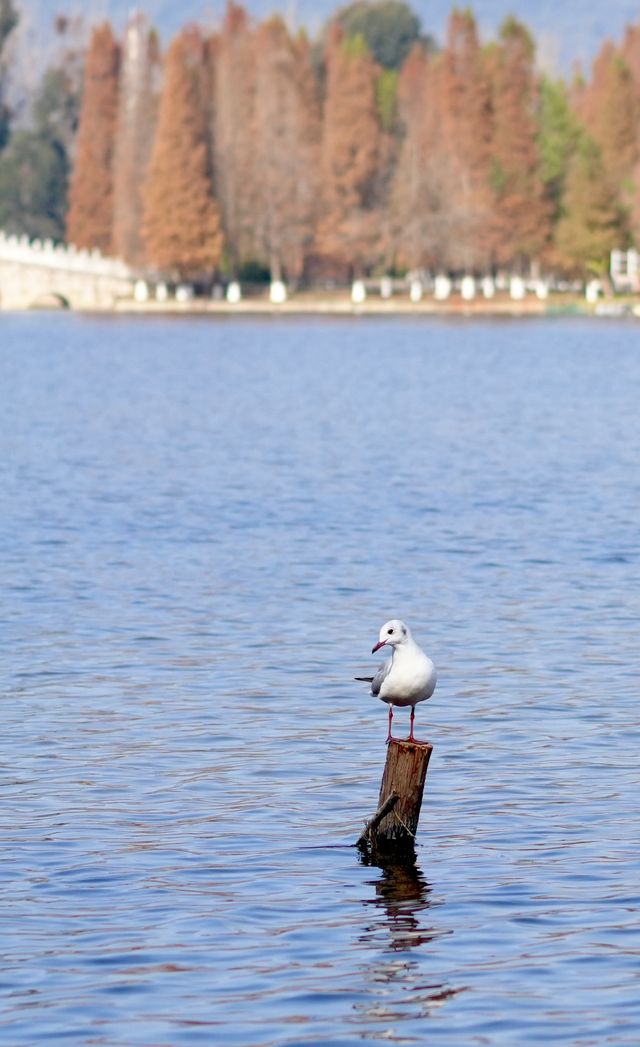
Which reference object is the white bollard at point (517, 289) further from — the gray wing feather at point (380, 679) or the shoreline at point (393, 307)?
the gray wing feather at point (380, 679)

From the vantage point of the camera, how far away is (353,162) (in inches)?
5007

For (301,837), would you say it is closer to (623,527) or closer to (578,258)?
(623,527)

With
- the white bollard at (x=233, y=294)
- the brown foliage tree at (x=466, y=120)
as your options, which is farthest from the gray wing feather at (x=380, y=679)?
the white bollard at (x=233, y=294)

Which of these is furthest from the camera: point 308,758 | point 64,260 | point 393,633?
point 64,260

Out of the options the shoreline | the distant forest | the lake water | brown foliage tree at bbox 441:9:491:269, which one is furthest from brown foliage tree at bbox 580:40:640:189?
the lake water

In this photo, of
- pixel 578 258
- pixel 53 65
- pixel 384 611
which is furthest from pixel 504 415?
pixel 53 65

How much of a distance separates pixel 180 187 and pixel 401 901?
361ft

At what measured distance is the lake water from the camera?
428 inches

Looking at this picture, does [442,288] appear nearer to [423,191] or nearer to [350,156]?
[423,191]

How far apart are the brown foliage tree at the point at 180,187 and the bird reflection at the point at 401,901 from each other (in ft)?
354

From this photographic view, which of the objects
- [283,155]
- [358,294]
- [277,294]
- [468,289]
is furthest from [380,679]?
[283,155]

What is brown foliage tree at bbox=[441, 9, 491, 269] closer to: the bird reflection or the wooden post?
the wooden post

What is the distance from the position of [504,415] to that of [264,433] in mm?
7637

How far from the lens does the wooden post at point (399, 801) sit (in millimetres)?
12367
